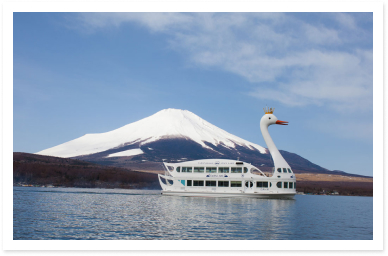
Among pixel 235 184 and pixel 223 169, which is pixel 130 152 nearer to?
pixel 223 169

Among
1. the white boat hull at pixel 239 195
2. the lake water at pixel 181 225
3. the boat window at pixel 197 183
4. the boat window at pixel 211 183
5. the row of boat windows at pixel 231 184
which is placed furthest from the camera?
the boat window at pixel 197 183

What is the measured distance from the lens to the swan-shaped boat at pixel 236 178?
46.1 m

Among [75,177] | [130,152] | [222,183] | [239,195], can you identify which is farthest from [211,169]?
[130,152]

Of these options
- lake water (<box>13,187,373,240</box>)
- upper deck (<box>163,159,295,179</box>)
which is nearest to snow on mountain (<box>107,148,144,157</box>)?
upper deck (<box>163,159,295,179</box>)

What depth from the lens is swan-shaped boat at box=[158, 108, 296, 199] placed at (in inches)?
1813

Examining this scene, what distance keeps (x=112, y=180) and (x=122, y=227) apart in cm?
8179

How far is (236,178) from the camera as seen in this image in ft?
155

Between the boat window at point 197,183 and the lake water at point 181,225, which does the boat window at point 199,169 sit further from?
the lake water at point 181,225

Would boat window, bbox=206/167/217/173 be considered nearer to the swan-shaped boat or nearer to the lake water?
the swan-shaped boat

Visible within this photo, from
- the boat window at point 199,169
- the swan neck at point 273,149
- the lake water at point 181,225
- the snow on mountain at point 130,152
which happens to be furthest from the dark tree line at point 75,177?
the snow on mountain at point 130,152

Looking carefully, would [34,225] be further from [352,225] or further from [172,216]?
[352,225]

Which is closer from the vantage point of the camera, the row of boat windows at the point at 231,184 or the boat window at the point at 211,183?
the row of boat windows at the point at 231,184

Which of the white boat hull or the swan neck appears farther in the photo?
the swan neck
